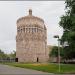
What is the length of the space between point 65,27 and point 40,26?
207 ft

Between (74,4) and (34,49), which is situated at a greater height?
(74,4)

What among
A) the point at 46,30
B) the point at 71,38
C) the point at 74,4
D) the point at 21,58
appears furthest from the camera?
the point at 46,30

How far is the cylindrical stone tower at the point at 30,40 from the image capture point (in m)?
114

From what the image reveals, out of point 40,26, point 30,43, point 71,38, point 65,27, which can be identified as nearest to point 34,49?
point 30,43

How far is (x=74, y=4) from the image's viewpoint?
2215 inches

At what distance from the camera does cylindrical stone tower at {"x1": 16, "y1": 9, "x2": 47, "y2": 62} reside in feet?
376

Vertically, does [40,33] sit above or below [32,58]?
above

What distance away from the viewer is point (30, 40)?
116 m

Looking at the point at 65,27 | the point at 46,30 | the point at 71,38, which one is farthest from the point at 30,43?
the point at 71,38

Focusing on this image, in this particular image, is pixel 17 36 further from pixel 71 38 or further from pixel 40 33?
pixel 71 38

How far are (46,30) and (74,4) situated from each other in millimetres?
72650

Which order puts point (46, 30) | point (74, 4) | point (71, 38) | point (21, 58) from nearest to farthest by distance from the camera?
point (71, 38), point (74, 4), point (21, 58), point (46, 30)

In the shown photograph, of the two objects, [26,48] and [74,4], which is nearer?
[74,4]

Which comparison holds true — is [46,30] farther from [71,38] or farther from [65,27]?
[71,38]
